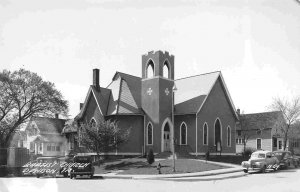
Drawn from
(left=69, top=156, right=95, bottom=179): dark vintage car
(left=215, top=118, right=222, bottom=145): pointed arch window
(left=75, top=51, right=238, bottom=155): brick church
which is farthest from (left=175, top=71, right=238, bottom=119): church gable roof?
(left=69, top=156, right=95, bottom=179): dark vintage car

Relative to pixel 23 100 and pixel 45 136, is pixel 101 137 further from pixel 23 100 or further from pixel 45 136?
pixel 23 100

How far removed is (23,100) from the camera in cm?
797

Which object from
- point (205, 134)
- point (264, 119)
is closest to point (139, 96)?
point (205, 134)

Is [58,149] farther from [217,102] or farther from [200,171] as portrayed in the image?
[217,102]

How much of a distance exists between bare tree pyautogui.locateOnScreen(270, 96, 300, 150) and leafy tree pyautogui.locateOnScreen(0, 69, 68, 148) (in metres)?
5.76

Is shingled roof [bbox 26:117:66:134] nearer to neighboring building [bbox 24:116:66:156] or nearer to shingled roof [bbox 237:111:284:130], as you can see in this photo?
neighboring building [bbox 24:116:66:156]

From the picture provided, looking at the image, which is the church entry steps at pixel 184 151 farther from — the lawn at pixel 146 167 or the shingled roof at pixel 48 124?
the shingled roof at pixel 48 124

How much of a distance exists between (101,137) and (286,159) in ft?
37.7

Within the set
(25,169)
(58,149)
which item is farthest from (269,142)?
(25,169)

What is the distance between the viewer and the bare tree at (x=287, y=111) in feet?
31.8

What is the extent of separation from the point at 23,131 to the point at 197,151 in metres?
17.1

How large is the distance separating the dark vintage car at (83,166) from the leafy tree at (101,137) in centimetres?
545

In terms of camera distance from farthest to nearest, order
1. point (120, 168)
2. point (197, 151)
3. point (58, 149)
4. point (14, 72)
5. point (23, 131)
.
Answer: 1. point (197, 151)
2. point (120, 168)
3. point (58, 149)
4. point (23, 131)
5. point (14, 72)

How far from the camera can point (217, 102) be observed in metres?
25.8
